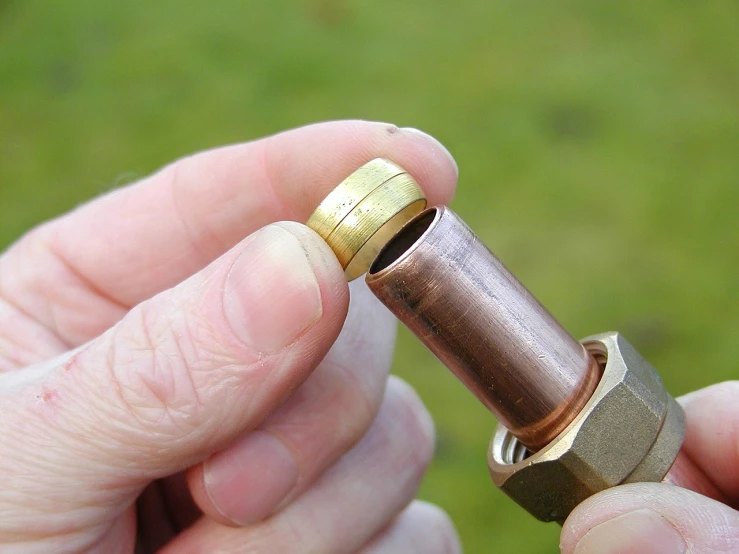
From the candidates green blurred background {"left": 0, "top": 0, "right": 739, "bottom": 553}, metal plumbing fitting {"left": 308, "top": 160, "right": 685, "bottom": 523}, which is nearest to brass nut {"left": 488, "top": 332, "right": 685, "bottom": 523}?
metal plumbing fitting {"left": 308, "top": 160, "right": 685, "bottom": 523}

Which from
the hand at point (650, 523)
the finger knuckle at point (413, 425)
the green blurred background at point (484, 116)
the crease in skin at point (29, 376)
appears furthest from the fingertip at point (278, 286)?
the green blurred background at point (484, 116)

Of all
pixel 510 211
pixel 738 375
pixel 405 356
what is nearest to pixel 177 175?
pixel 405 356

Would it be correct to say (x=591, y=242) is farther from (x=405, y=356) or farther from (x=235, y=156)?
(x=235, y=156)

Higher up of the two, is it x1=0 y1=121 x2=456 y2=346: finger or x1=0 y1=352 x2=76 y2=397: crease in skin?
x1=0 y1=121 x2=456 y2=346: finger

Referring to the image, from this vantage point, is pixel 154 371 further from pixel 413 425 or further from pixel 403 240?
pixel 413 425

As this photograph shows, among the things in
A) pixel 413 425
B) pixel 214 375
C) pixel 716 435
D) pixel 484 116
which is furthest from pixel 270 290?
pixel 484 116

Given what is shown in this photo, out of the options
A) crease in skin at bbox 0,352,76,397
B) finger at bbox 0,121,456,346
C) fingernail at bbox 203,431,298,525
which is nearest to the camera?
crease in skin at bbox 0,352,76,397

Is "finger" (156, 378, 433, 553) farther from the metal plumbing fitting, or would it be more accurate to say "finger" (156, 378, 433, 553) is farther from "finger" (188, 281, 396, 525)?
the metal plumbing fitting
